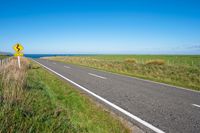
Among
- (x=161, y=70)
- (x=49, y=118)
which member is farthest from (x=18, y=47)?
(x=161, y=70)

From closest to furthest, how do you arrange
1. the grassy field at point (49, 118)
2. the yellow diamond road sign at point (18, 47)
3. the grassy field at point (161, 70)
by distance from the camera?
the grassy field at point (49, 118) → the grassy field at point (161, 70) → the yellow diamond road sign at point (18, 47)

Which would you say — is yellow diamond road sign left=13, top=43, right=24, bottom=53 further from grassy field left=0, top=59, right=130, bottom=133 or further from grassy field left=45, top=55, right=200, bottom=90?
grassy field left=0, top=59, right=130, bottom=133

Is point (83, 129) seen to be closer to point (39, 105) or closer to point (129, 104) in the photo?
point (39, 105)

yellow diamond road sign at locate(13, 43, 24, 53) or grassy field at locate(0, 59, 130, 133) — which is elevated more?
yellow diamond road sign at locate(13, 43, 24, 53)

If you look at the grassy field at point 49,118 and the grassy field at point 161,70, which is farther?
the grassy field at point 161,70

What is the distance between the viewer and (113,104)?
229 inches

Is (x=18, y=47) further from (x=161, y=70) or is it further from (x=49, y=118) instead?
(x=161, y=70)

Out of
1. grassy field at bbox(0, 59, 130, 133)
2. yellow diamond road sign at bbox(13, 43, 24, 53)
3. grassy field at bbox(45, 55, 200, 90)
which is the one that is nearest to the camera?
grassy field at bbox(0, 59, 130, 133)

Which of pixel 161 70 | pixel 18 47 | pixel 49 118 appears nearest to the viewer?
pixel 49 118

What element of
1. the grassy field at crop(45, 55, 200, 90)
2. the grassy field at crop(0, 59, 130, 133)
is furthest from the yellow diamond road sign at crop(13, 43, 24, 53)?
the grassy field at crop(0, 59, 130, 133)

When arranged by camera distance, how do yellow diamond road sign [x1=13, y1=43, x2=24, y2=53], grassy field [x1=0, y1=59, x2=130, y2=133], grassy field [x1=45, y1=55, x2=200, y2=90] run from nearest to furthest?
grassy field [x1=0, y1=59, x2=130, y2=133] → grassy field [x1=45, y1=55, x2=200, y2=90] → yellow diamond road sign [x1=13, y1=43, x2=24, y2=53]

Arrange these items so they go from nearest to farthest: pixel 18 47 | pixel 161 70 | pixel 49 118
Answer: pixel 49 118 → pixel 18 47 → pixel 161 70

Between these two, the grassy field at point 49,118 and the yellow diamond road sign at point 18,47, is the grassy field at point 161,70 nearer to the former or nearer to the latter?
the grassy field at point 49,118

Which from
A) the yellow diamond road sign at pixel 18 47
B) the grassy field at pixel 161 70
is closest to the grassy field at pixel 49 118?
the grassy field at pixel 161 70
